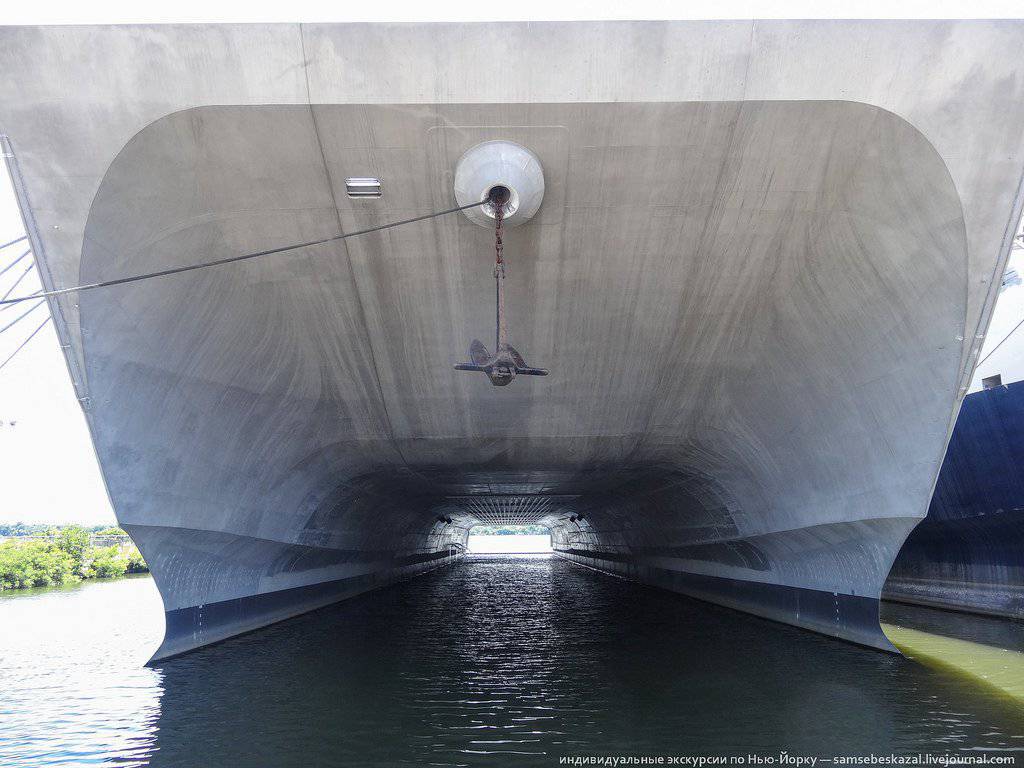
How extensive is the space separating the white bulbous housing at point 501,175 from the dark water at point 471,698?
6622 mm

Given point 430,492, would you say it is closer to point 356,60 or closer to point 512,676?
point 512,676

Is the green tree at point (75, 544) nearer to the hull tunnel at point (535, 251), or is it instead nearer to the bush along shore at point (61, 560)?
the bush along shore at point (61, 560)

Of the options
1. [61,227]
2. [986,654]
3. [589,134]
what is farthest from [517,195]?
[986,654]

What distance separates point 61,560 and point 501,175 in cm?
3380

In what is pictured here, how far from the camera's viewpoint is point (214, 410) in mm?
12625

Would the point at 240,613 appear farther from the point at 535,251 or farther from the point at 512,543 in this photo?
the point at 512,543

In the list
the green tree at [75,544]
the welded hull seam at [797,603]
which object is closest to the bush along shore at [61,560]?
the green tree at [75,544]

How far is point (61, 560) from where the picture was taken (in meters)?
34.0

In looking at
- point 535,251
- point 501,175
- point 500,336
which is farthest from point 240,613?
point 501,175

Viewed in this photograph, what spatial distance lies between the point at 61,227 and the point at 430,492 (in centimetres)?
1695

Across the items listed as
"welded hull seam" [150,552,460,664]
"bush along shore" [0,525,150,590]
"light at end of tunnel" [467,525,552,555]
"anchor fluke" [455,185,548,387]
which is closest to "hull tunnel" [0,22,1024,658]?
"welded hull seam" [150,552,460,664]

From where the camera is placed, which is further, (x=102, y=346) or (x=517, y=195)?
(x=102, y=346)

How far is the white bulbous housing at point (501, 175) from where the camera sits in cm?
947

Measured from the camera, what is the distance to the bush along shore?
31.3m
